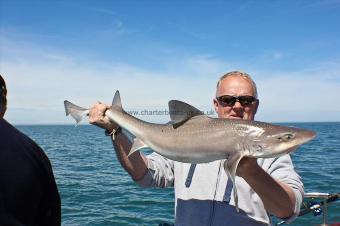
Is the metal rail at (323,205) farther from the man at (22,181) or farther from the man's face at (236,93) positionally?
the man at (22,181)

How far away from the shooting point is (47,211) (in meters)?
3.60

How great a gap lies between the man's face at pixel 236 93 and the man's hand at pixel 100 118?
1325mm

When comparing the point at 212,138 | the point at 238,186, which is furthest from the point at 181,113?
the point at 238,186

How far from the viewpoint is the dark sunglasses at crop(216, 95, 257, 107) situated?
394 centimetres

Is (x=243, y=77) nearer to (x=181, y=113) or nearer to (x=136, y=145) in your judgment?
(x=181, y=113)

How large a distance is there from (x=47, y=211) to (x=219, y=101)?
6.34ft

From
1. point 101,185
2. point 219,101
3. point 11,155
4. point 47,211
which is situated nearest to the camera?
point 11,155

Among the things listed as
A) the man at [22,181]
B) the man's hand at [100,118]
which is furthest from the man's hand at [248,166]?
the man's hand at [100,118]

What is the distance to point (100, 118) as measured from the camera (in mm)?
4684

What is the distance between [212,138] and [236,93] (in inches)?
24.5

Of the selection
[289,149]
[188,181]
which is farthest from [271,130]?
[188,181]

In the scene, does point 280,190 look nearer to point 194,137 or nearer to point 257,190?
point 257,190

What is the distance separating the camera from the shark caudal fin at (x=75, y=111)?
5.06m

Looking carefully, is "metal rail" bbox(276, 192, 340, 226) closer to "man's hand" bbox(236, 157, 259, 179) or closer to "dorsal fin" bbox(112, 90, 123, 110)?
"dorsal fin" bbox(112, 90, 123, 110)
